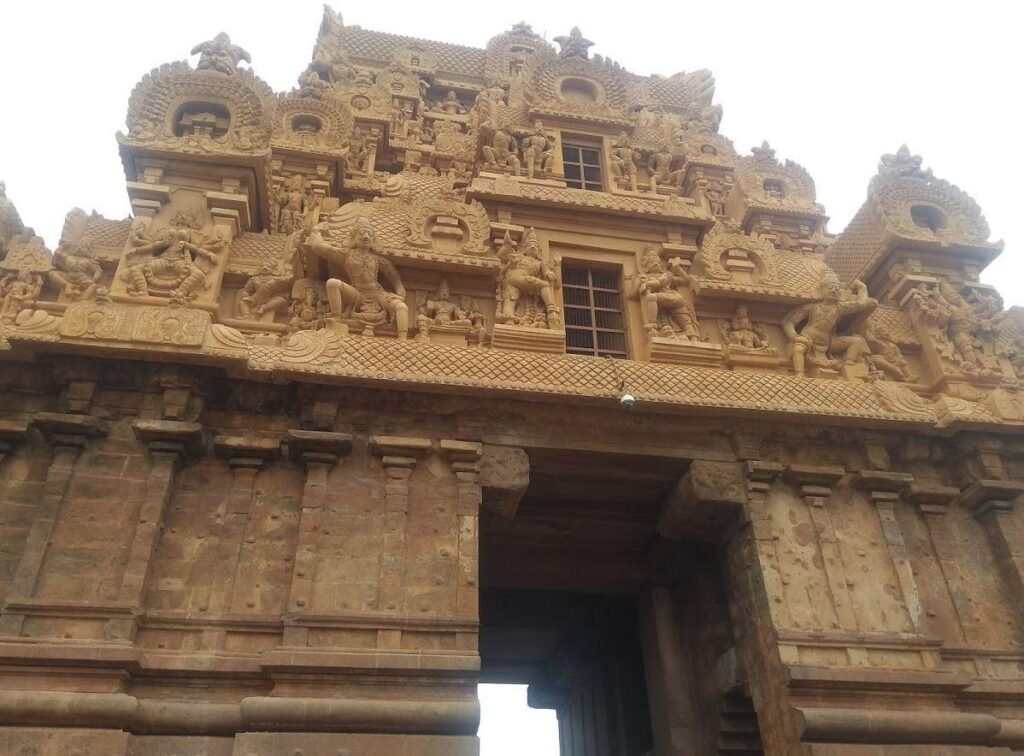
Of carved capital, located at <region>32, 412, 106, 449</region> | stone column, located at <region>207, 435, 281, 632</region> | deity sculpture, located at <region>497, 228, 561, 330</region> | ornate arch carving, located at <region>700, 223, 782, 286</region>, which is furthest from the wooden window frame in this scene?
carved capital, located at <region>32, 412, 106, 449</region>

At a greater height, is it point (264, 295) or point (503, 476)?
point (264, 295)

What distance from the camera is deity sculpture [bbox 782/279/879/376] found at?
11.3 meters

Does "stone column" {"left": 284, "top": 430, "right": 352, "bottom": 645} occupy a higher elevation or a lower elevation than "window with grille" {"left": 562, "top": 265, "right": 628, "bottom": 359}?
lower

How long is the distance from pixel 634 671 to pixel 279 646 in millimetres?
7502

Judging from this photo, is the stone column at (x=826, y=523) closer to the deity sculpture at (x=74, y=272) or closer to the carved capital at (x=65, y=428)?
the carved capital at (x=65, y=428)

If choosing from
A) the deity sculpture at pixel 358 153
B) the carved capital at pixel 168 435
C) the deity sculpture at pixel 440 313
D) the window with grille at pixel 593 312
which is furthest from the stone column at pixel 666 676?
the deity sculpture at pixel 358 153

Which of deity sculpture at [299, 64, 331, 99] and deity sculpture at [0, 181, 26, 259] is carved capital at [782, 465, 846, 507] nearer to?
deity sculpture at [299, 64, 331, 99]

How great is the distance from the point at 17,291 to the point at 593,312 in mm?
7479

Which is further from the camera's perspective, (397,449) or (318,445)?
(397,449)

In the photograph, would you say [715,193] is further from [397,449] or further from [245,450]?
[245,450]

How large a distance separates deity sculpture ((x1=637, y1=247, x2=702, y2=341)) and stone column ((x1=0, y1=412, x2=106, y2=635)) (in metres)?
6.97

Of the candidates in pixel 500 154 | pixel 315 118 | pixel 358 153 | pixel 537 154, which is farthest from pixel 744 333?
pixel 315 118

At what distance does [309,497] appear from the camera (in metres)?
8.39

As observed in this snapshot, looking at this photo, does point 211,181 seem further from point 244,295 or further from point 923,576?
point 923,576
